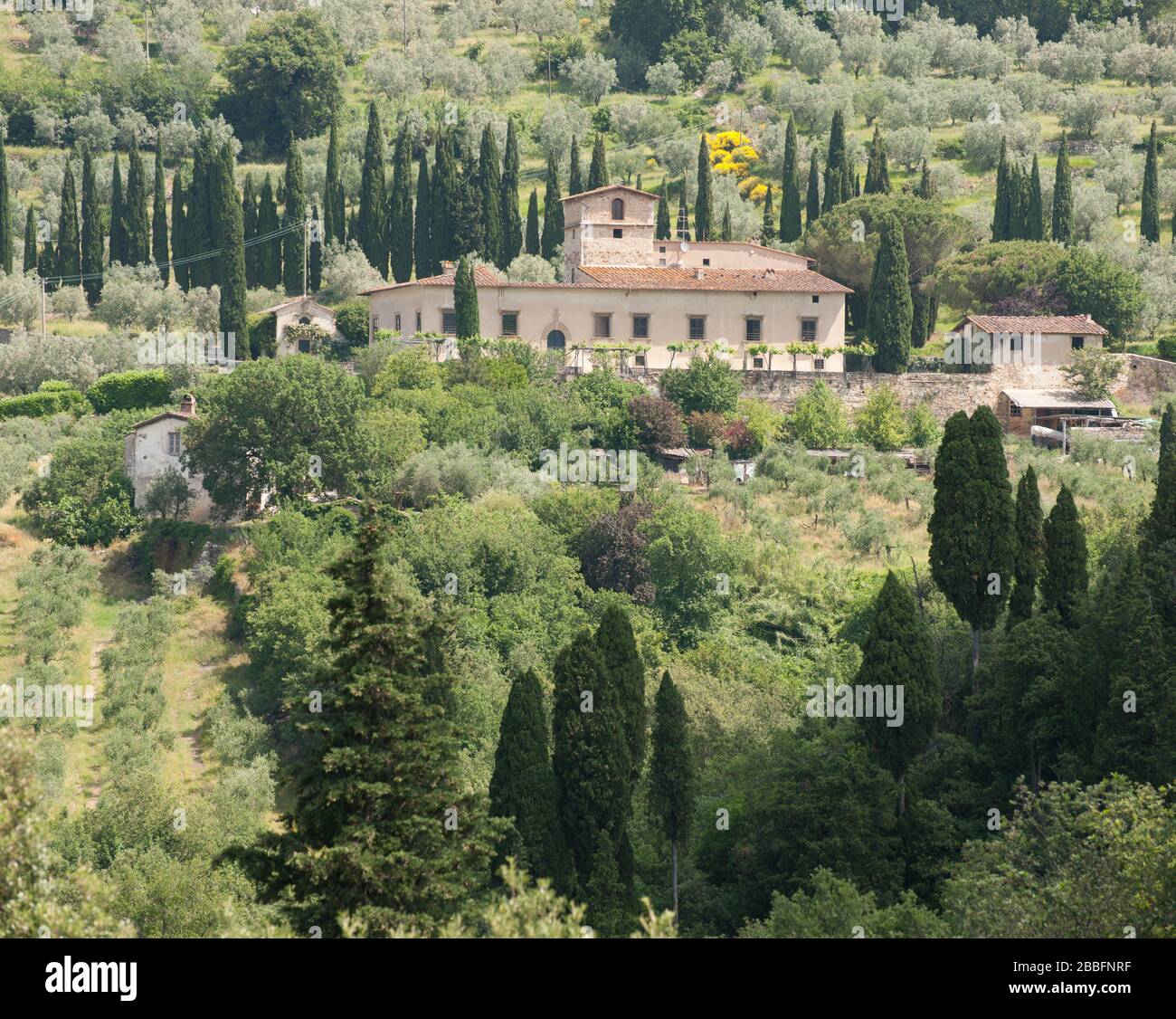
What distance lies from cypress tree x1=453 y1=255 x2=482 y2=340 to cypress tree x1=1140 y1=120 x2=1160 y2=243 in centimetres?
3063

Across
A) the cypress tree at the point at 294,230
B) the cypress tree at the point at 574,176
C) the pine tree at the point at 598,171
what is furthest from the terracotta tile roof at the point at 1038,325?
the cypress tree at the point at 294,230

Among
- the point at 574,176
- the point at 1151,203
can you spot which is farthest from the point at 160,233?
the point at 1151,203

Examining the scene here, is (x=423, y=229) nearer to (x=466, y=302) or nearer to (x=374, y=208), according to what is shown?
(x=374, y=208)

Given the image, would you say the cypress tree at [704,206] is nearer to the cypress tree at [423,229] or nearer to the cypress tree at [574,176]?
the cypress tree at [574,176]

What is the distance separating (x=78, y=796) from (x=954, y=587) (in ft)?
58.9

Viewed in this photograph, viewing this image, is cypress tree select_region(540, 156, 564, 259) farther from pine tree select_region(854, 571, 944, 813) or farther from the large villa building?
pine tree select_region(854, 571, 944, 813)

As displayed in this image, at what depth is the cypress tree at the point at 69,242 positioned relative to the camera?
7200cm

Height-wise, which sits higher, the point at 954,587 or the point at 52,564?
the point at 954,587

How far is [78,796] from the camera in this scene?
39469 millimetres

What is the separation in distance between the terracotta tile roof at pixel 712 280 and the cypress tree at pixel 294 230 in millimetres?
13326

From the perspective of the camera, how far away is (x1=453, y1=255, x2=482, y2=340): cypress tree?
59.8 m

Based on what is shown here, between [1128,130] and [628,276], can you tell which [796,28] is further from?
[628,276]
